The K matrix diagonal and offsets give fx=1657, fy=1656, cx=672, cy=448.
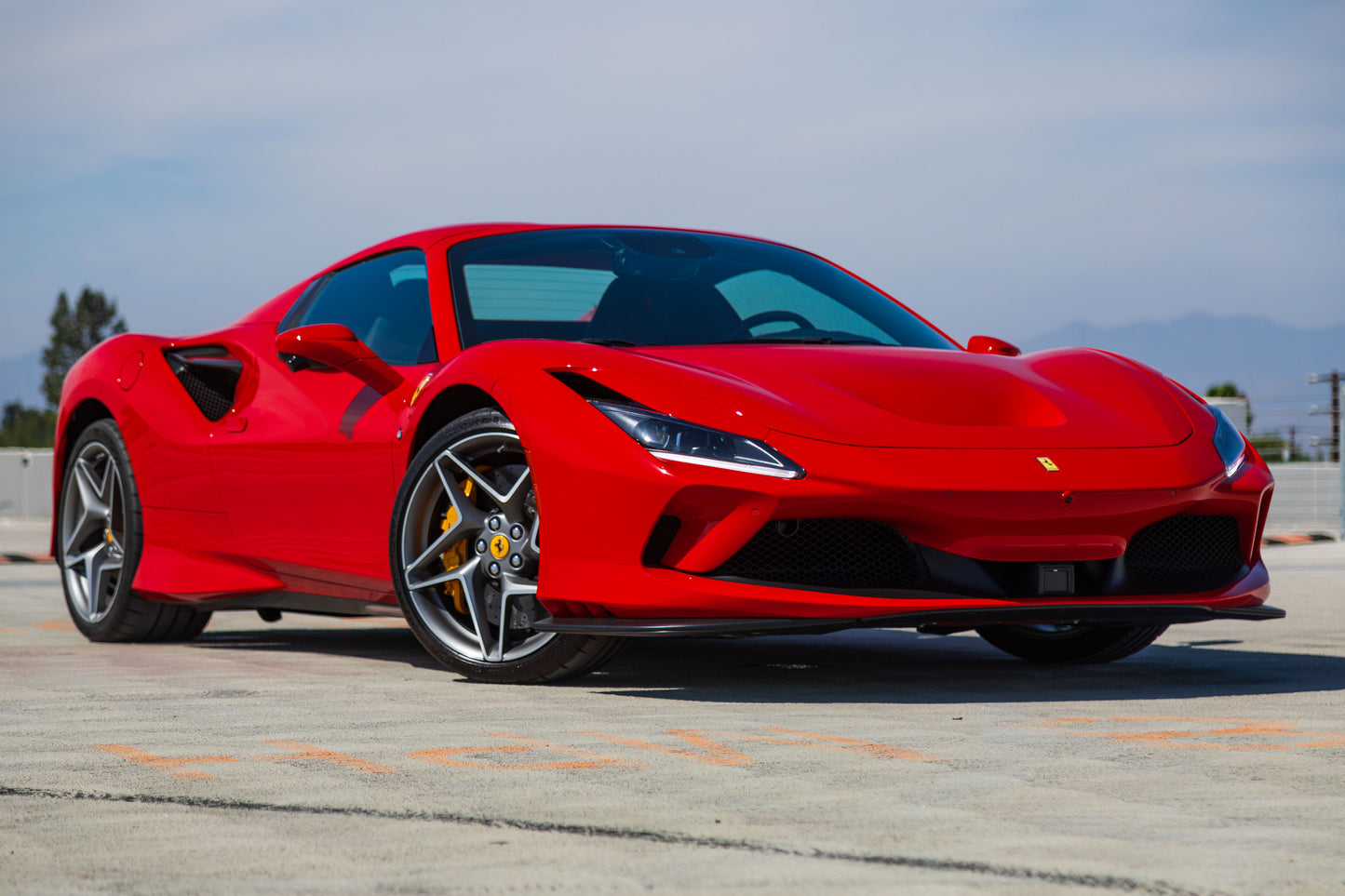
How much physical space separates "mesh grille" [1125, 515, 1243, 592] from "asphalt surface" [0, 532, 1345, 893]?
0.29m

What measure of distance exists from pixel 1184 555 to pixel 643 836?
90.5 inches

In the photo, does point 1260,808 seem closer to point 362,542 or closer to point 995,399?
point 995,399

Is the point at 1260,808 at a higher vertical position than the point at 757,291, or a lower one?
lower

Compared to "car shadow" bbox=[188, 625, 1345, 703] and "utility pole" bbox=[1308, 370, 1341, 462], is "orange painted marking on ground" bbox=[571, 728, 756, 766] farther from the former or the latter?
"utility pole" bbox=[1308, 370, 1341, 462]

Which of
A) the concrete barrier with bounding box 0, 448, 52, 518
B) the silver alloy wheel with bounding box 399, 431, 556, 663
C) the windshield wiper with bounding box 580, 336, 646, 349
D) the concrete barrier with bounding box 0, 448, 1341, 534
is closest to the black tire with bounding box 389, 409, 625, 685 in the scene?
the silver alloy wheel with bounding box 399, 431, 556, 663

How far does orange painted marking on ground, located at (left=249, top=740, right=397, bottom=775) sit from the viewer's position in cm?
304

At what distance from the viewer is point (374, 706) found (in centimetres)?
396

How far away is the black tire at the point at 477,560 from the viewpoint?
4246 mm

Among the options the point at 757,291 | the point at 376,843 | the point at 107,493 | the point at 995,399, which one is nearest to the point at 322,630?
the point at 107,493

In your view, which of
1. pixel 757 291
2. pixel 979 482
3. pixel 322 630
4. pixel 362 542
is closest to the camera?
pixel 979 482

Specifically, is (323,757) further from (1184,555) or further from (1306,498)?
(1306,498)

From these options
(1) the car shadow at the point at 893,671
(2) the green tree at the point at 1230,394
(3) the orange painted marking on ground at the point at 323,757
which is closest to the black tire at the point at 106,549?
(1) the car shadow at the point at 893,671

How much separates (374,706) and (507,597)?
1.59ft

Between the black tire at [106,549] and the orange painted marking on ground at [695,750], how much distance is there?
3.14m
